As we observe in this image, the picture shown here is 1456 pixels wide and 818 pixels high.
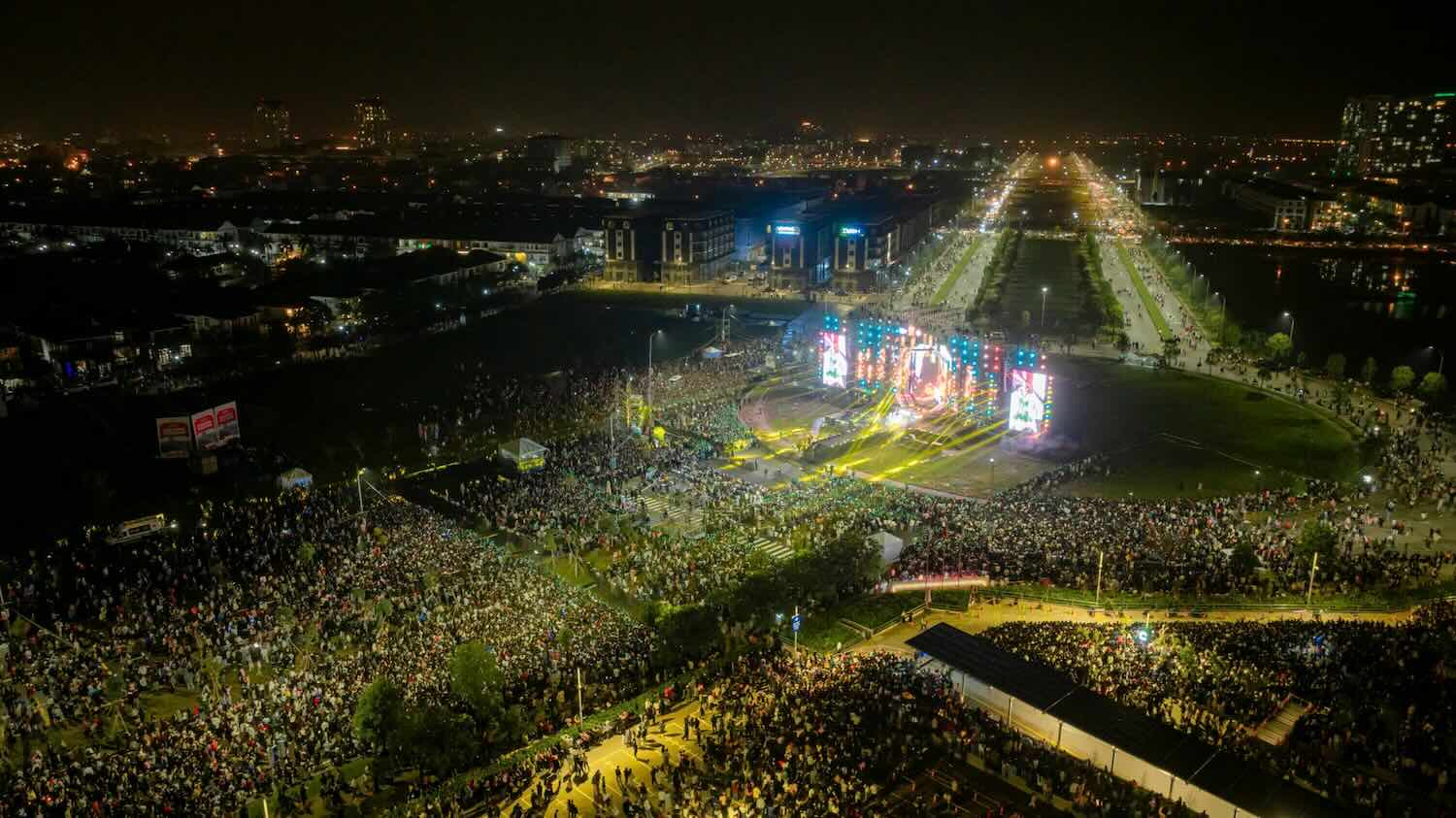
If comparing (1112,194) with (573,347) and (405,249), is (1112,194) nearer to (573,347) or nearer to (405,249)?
(405,249)

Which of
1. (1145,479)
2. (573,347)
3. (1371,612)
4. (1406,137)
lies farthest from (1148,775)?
(1406,137)

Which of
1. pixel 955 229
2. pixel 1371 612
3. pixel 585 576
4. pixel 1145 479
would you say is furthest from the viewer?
pixel 955 229

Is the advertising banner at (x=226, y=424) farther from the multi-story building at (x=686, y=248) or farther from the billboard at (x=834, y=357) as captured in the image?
the multi-story building at (x=686, y=248)

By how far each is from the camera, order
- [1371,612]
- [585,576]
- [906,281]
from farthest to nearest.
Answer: [906,281], [585,576], [1371,612]

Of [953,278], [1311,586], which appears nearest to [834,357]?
[1311,586]

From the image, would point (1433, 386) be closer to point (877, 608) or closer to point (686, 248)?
point (877, 608)

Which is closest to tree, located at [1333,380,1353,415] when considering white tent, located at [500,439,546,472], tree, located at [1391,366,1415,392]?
tree, located at [1391,366,1415,392]

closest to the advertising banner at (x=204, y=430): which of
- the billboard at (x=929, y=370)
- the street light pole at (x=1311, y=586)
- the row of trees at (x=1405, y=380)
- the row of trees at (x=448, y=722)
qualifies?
the row of trees at (x=448, y=722)

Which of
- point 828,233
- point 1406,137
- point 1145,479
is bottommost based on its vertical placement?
point 1145,479
